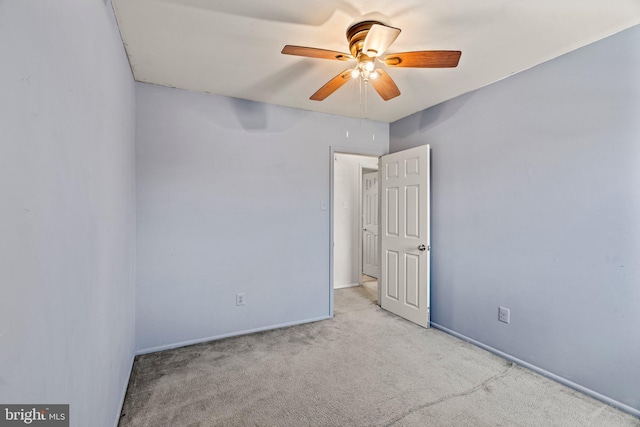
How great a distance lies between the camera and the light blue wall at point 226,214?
8.84ft

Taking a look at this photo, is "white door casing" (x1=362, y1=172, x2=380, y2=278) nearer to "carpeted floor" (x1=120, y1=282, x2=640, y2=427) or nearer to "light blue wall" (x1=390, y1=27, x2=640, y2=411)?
"light blue wall" (x1=390, y1=27, x2=640, y2=411)

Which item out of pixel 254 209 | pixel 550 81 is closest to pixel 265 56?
pixel 254 209

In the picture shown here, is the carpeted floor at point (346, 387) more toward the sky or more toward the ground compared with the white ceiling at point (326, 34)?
more toward the ground

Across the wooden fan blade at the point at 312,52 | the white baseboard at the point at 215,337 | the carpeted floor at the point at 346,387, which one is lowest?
the carpeted floor at the point at 346,387

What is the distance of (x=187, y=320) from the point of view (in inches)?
111

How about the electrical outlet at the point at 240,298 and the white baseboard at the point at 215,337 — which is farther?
the electrical outlet at the point at 240,298

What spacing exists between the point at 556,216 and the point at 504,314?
0.94 meters

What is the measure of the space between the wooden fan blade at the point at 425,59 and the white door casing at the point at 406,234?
4.87ft

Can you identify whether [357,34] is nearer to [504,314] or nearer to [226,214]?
[226,214]

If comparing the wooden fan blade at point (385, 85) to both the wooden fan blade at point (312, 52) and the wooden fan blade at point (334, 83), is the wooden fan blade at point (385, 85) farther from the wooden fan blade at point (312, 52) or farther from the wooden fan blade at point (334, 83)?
the wooden fan blade at point (312, 52)

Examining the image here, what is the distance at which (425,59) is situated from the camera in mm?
1755

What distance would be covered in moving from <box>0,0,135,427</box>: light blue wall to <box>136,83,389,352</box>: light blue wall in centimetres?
106

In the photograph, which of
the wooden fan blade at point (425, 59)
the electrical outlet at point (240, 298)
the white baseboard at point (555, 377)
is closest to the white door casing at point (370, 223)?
the white baseboard at point (555, 377)

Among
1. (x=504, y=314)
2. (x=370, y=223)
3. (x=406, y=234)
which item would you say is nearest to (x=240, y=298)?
(x=406, y=234)
